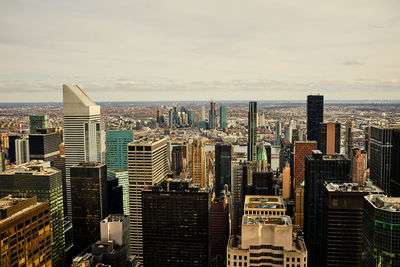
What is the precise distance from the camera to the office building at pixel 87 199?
1153 inches

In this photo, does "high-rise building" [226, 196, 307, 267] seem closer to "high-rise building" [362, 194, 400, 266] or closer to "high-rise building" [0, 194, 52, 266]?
"high-rise building" [362, 194, 400, 266]

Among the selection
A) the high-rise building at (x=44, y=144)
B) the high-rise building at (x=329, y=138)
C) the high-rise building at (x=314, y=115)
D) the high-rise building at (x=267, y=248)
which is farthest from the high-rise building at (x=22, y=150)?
the high-rise building at (x=314, y=115)

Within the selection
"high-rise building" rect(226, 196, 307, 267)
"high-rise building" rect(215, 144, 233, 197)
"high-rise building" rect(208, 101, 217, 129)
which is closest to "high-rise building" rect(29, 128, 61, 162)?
"high-rise building" rect(215, 144, 233, 197)

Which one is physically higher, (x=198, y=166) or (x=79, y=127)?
(x=79, y=127)

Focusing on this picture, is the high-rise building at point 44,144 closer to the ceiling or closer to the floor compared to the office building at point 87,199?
closer to the ceiling

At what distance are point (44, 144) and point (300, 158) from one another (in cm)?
2715

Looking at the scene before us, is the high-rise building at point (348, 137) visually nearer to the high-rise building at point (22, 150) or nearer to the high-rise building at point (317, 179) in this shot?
the high-rise building at point (317, 179)

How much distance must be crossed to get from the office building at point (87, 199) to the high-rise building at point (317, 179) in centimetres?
1533

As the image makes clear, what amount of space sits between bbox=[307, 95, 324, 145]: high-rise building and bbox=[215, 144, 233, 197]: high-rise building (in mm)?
9796

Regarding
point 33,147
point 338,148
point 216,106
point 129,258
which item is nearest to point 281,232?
point 129,258

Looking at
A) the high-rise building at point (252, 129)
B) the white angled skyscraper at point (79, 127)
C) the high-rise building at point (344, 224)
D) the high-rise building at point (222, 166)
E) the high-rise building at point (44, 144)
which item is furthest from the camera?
the high-rise building at point (252, 129)

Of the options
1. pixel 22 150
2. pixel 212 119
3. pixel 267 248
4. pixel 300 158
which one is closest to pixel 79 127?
pixel 22 150

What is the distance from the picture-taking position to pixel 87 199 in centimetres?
2964

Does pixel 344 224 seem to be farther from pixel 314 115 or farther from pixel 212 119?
pixel 212 119
